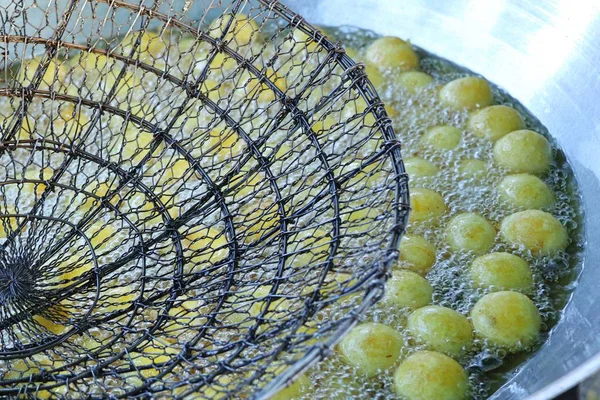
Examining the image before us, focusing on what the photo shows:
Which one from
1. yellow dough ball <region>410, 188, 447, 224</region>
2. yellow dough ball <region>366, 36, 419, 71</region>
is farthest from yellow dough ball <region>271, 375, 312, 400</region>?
yellow dough ball <region>366, 36, 419, 71</region>

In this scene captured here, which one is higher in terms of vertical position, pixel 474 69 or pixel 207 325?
pixel 474 69

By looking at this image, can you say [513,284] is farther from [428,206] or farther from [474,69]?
[474,69]

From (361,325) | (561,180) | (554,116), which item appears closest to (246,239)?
(361,325)

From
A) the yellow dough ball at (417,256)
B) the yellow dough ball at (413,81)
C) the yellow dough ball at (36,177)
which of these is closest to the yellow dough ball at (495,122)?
the yellow dough ball at (413,81)

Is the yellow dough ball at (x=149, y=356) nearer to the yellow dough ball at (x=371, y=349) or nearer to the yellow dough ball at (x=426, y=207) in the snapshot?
the yellow dough ball at (x=371, y=349)

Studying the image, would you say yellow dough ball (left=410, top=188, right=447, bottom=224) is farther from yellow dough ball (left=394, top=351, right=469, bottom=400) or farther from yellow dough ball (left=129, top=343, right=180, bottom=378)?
yellow dough ball (left=129, top=343, right=180, bottom=378)
